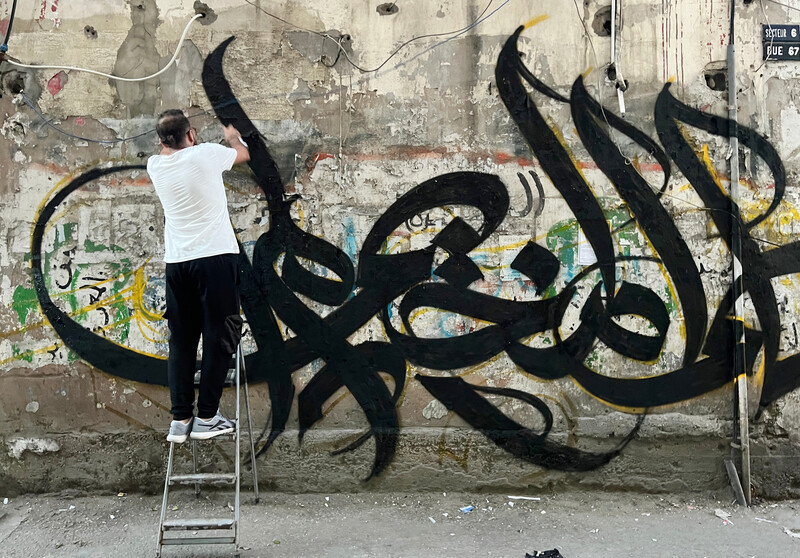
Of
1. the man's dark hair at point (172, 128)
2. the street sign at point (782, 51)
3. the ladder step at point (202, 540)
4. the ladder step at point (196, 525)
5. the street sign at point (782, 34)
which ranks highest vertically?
the street sign at point (782, 34)

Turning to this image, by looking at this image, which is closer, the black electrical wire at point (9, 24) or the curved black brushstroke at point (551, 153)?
the black electrical wire at point (9, 24)

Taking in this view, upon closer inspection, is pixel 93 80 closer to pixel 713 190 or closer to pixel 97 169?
pixel 97 169

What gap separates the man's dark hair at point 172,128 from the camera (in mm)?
3475

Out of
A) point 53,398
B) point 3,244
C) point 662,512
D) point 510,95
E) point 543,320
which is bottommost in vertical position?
point 662,512

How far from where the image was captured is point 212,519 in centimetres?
358

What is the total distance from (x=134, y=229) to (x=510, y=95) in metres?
2.68

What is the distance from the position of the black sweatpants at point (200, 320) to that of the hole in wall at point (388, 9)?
1.99 meters

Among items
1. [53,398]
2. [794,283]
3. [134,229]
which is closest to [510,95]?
[794,283]

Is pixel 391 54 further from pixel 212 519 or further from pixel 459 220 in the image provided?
pixel 212 519

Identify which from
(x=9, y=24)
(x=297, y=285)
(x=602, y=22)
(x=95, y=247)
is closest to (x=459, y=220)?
(x=297, y=285)

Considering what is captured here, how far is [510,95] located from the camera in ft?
13.8

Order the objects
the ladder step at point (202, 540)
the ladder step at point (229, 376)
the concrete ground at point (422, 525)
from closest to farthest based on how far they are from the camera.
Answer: the ladder step at point (202, 540), the concrete ground at point (422, 525), the ladder step at point (229, 376)

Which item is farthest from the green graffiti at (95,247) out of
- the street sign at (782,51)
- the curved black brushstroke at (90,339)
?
the street sign at (782,51)

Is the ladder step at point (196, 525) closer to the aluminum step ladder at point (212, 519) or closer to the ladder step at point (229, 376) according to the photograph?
the aluminum step ladder at point (212, 519)
